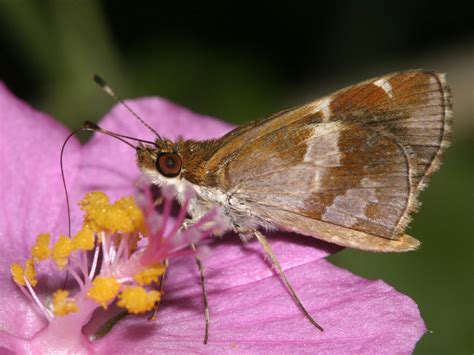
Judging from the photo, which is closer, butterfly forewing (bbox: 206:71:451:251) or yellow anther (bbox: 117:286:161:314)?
yellow anther (bbox: 117:286:161:314)

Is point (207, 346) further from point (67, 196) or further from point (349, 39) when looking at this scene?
point (349, 39)

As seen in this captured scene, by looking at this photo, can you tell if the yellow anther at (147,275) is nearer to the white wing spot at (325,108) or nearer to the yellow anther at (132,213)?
the yellow anther at (132,213)

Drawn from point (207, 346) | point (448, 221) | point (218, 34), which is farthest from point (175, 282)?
point (218, 34)

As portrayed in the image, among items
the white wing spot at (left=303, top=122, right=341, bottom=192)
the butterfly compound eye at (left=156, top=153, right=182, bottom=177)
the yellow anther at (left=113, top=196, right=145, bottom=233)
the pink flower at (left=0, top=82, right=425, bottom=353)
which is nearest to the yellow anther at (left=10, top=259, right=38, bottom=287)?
the pink flower at (left=0, top=82, right=425, bottom=353)

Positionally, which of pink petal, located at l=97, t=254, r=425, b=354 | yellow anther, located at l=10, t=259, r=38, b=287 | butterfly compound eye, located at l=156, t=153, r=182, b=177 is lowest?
pink petal, located at l=97, t=254, r=425, b=354

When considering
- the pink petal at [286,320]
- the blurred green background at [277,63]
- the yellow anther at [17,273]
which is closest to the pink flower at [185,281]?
the pink petal at [286,320]

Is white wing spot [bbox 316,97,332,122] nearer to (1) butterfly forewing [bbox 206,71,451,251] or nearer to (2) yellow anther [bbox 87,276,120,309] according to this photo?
(1) butterfly forewing [bbox 206,71,451,251]

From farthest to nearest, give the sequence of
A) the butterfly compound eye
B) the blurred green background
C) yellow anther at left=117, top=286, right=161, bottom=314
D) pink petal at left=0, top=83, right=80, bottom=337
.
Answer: the blurred green background, pink petal at left=0, top=83, right=80, bottom=337, the butterfly compound eye, yellow anther at left=117, top=286, right=161, bottom=314
